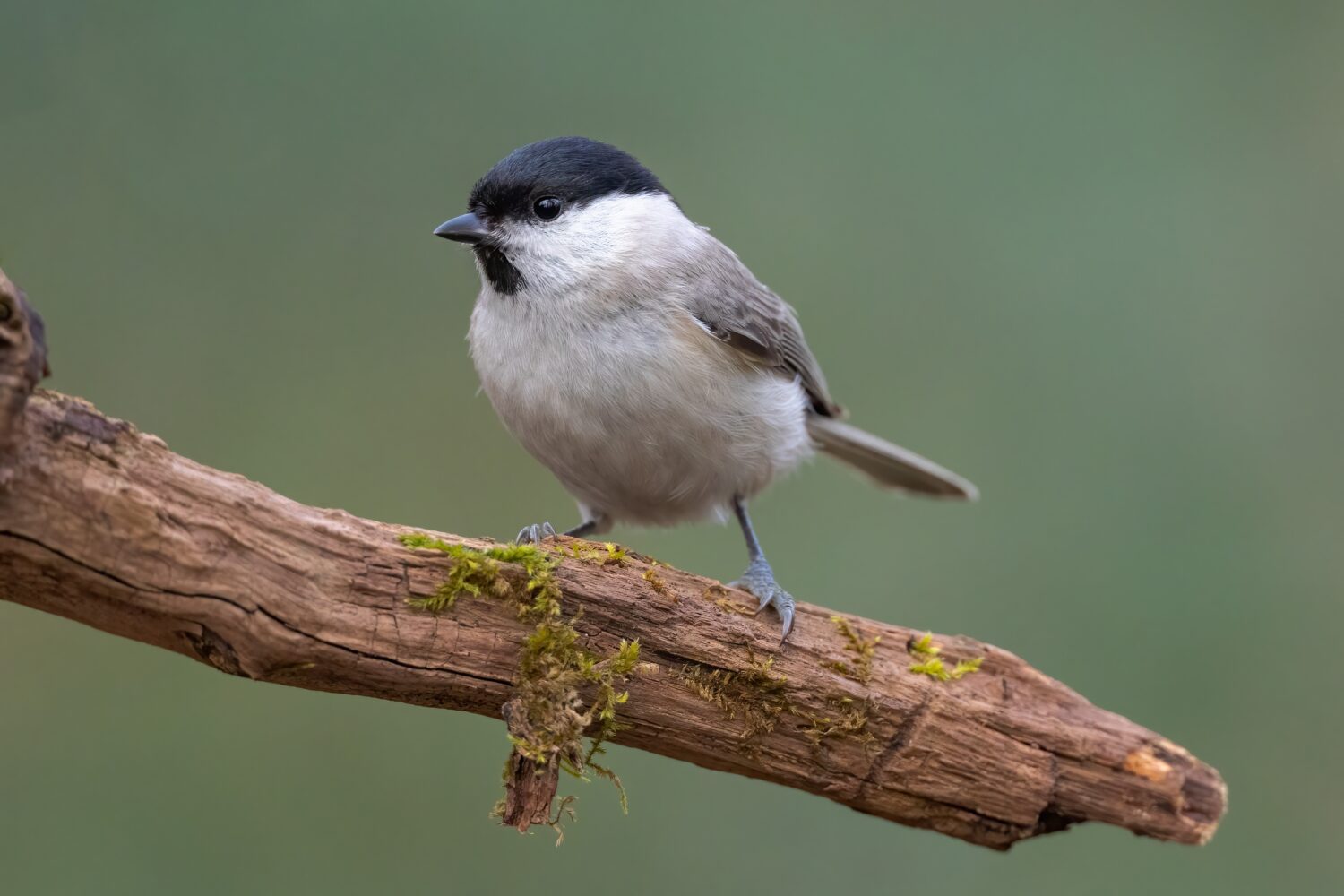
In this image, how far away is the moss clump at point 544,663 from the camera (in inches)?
64.8

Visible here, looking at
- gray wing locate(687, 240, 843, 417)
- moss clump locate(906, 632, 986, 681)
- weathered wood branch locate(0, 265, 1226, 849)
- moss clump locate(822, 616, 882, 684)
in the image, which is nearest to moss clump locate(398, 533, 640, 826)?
weathered wood branch locate(0, 265, 1226, 849)

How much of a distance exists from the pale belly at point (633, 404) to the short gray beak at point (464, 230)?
159mm

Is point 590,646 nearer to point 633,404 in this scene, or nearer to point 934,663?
point 633,404

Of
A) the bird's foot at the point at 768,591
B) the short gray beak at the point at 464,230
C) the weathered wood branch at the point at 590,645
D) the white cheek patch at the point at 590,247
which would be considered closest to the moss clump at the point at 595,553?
the weathered wood branch at the point at 590,645

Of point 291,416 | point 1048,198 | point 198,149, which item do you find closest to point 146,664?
point 291,416

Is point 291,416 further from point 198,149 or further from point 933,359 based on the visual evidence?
point 933,359

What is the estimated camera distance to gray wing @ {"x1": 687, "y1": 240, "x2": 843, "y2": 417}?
228cm

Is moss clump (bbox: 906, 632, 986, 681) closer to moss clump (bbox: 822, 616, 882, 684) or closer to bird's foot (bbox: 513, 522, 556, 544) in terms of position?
moss clump (bbox: 822, 616, 882, 684)

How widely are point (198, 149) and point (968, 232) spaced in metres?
2.27

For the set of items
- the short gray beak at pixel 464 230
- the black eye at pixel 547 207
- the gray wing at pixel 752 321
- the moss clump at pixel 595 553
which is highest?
the black eye at pixel 547 207

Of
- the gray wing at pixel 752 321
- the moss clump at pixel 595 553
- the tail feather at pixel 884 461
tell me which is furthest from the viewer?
the tail feather at pixel 884 461

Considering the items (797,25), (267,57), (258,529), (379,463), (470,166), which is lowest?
(258,529)

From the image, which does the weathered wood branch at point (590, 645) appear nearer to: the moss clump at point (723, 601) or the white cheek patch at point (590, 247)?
the moss clump at point (723, 601)

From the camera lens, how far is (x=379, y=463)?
329 cm
